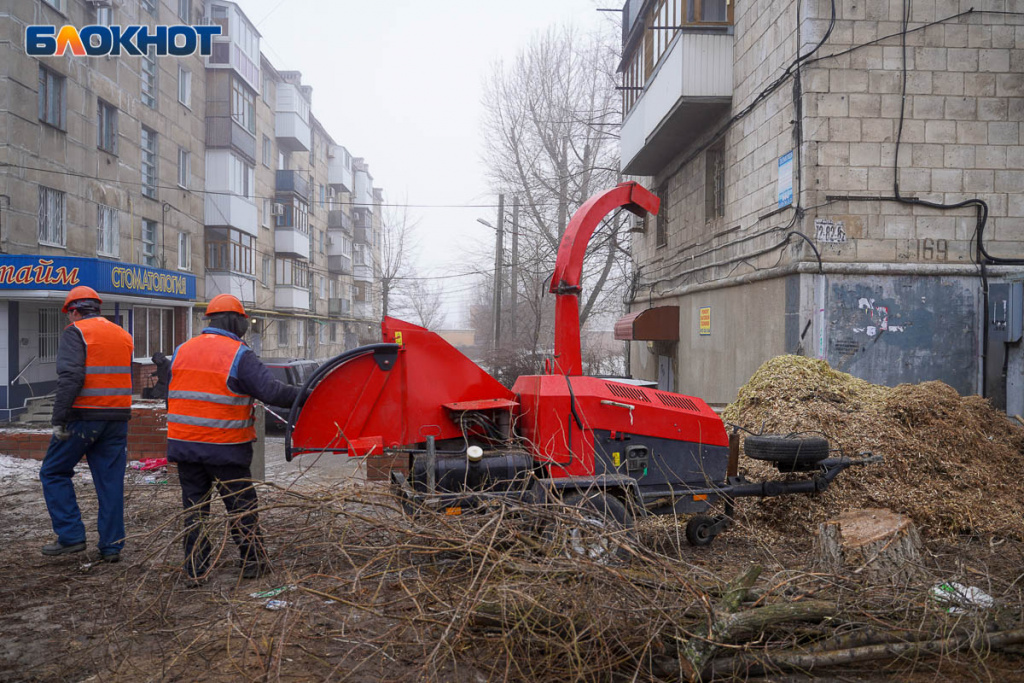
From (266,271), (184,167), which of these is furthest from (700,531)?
(266,271)

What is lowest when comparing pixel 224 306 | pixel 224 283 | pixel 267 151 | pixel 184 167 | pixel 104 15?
pixel 224 306

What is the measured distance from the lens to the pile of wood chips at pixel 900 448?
588 cm

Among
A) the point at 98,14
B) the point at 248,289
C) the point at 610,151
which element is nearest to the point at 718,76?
the point at 610,151

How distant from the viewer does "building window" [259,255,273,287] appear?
114 feet

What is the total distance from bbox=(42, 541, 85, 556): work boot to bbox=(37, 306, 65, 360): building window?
44.5ft

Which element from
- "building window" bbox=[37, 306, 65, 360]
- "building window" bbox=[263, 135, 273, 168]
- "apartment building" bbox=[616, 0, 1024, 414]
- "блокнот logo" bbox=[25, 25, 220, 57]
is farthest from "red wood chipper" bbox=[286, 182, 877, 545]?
"building window" bbox=[263, 135, 273, 168]

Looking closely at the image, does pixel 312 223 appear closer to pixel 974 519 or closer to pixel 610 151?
pixel 610 151

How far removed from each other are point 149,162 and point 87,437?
20.9 meters

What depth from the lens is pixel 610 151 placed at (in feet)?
86.4

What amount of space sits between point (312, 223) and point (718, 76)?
120 ft

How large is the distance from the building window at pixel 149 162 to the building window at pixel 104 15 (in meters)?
3.39

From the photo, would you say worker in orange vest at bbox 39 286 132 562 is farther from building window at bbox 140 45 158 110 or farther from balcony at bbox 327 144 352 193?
balcony at bbox 327 144 352 193

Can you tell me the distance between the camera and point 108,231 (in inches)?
799

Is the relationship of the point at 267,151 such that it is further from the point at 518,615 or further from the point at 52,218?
the point at 518,615
